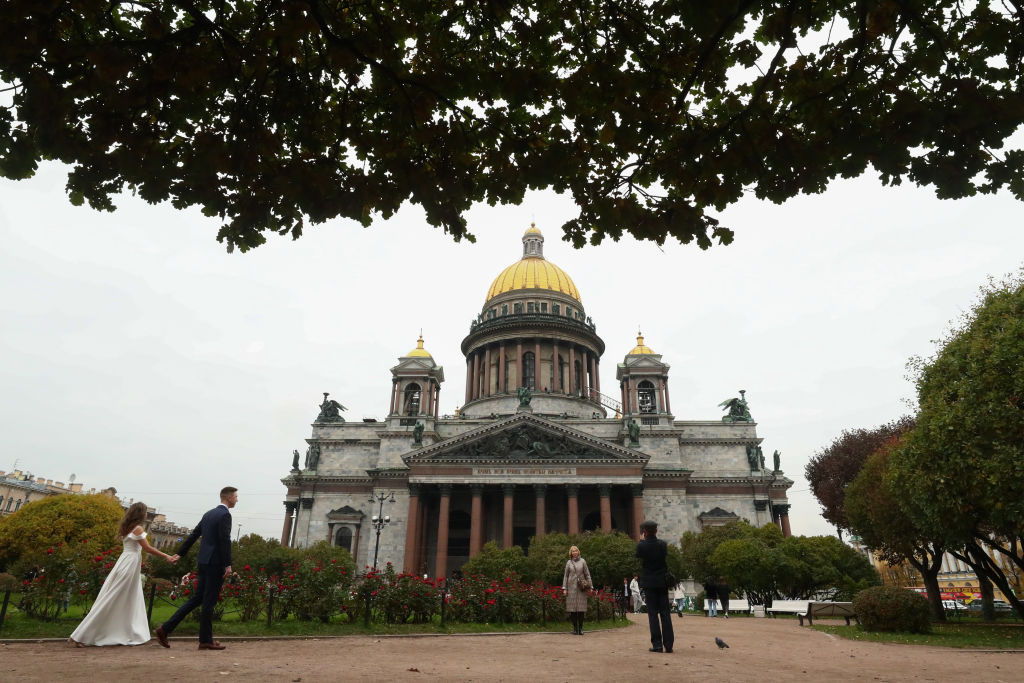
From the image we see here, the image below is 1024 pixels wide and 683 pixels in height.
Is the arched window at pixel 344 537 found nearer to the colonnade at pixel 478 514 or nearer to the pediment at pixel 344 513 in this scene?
the pediment at pixel 344 513

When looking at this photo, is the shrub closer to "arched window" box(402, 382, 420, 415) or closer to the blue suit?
the blue suit

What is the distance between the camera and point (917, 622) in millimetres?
15742

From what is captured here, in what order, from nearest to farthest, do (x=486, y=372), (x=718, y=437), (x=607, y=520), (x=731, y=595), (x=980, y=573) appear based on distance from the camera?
(x=980, y=573)
(x=731, y=595)
(x=607, y=520)
(x=718, y=437)
(x=486, y=372)

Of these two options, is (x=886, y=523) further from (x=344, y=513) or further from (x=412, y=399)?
(x=412, y=399)

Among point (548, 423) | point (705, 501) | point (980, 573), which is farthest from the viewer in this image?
point (705, 501)

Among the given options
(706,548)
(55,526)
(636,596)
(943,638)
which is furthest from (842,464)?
(55,526)

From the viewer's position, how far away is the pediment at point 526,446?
40969mm

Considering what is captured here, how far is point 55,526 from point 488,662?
41.7m

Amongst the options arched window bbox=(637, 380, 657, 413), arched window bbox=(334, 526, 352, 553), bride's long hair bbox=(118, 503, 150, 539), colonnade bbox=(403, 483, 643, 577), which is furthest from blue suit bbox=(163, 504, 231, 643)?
arched window bbox=(637, 380, 657, 413)

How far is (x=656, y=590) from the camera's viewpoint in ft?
31.5

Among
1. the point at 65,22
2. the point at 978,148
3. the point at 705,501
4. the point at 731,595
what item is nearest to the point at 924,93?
the point at 978,148

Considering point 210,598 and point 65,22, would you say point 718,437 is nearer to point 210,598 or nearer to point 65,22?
point 210,598

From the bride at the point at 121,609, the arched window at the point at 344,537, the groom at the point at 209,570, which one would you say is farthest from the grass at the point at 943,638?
the arched window at the point at 344,537

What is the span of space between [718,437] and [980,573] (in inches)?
966
